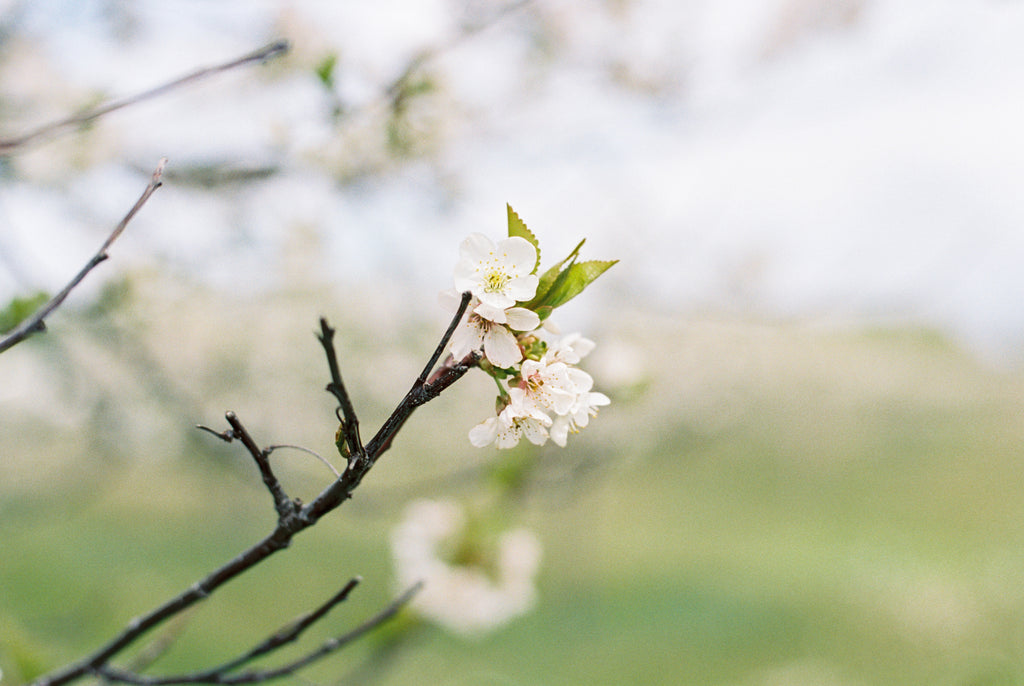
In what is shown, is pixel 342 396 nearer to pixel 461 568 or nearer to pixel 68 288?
pixel 68 288

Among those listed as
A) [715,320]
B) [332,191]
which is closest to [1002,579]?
[715,320]

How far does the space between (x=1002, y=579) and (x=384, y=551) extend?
4013 mm

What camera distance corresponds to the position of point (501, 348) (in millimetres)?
405

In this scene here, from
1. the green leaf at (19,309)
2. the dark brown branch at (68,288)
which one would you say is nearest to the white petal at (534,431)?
the dark brown branch at (68,288)

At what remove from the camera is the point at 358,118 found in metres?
1.04

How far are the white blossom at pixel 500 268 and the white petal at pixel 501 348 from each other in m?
0.02

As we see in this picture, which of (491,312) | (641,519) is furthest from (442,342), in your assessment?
(641,519)

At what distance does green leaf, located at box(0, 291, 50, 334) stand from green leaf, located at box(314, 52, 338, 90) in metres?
0.46

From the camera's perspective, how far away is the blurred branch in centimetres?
35

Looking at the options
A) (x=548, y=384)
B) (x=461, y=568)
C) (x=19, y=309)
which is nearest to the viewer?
(x=548, y=384)

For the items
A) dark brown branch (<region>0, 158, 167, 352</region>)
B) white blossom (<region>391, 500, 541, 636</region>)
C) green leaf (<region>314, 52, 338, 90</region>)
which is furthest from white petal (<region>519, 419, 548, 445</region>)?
white blossom (<region>391, 500, 541, 636</region>)

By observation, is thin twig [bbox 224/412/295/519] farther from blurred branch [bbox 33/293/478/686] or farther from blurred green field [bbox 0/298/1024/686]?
blurred green field [bbox 0/298/1024/686]

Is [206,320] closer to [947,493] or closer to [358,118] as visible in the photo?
[358,118]

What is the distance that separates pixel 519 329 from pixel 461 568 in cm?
109
